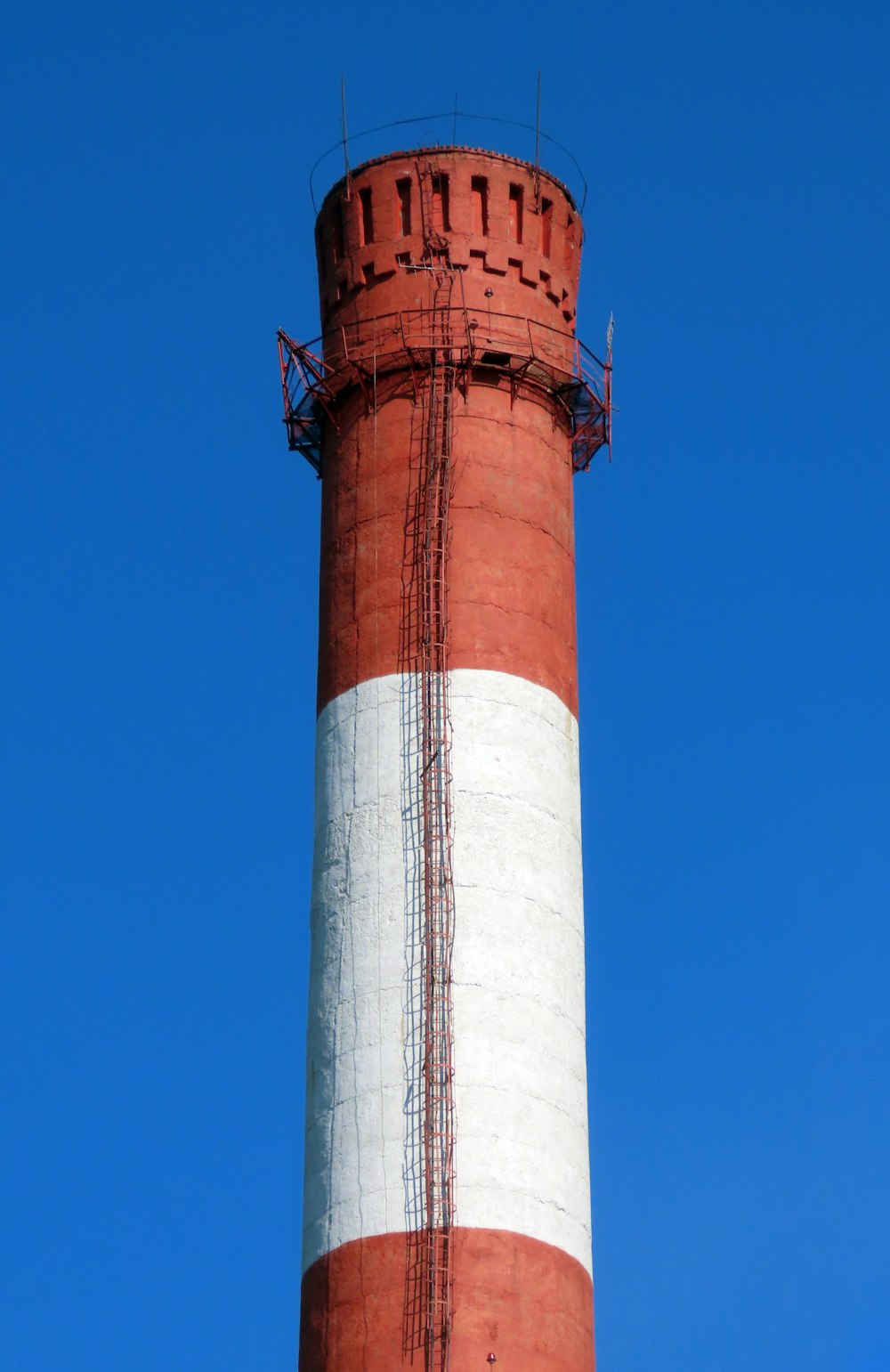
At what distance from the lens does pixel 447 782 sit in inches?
1828

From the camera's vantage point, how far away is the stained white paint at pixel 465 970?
4397cm

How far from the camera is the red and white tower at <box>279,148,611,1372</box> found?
43500mm

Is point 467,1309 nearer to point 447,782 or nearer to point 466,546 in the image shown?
point 447,782

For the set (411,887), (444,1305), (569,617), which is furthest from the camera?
(569,617)

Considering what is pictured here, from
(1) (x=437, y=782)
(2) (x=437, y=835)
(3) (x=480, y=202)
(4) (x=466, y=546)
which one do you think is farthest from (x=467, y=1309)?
(3) (x=480, y=202)

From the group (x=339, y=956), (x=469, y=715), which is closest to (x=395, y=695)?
(x=469, y=715)

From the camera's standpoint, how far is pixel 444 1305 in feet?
140

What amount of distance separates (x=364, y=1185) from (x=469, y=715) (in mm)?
8020

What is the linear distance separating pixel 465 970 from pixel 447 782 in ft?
10.8

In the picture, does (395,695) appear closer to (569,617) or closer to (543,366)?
(569,617)

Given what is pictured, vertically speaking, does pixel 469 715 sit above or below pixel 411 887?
above

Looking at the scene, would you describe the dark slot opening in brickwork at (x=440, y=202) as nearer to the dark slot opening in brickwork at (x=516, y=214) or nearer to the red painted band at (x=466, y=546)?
the dark slot opening in brickwork at (x=516, y=214)

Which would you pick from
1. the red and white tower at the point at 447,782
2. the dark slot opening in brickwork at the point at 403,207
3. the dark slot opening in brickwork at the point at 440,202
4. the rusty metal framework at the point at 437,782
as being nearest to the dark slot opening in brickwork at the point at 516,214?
the red and white tower at the point at 447,782

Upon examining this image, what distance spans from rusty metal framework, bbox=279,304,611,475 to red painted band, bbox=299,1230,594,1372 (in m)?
15.3
